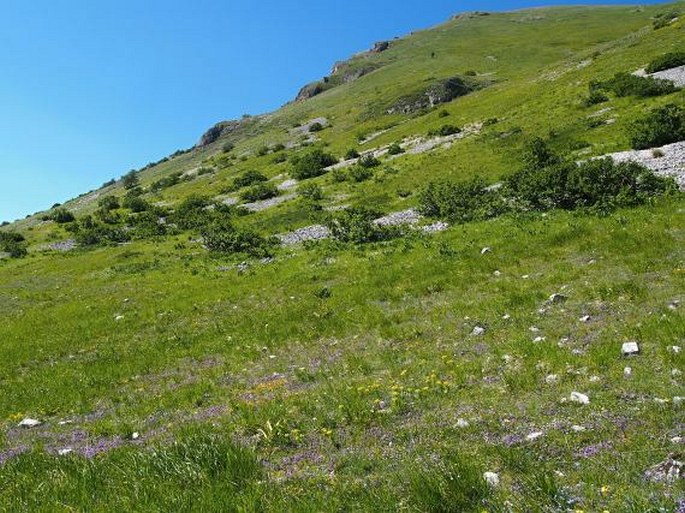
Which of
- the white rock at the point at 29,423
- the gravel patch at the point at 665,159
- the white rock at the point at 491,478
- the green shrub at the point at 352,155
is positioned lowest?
the white rock at the point at 491,478

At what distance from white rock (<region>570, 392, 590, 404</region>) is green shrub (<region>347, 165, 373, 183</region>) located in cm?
4988

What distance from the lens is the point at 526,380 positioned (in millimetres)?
10711

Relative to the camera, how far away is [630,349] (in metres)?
11.1

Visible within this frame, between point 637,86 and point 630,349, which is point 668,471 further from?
point 637,86

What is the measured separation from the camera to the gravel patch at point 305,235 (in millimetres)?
40531

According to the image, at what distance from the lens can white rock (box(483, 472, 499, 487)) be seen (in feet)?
23.1

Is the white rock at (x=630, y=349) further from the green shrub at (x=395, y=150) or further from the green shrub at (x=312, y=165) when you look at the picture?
the green shrub at (x=312, y=165)

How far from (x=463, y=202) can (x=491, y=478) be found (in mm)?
30266

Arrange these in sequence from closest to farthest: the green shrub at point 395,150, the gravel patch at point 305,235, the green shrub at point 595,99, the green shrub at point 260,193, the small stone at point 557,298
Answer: the small stone at point 557,298
the gravel patch at point 305,235
the green shrub at point 595,99
the green shrub at point 260,193
the green shrub at point 395,150

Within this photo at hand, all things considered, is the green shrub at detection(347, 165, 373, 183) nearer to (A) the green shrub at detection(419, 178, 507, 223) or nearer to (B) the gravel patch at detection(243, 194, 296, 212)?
(B) the gravel patch at detection(243, 194, 296, 212)

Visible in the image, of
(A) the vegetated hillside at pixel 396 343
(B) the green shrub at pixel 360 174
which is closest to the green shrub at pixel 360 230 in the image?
(A) the vegetated hillside at pixel 396 343

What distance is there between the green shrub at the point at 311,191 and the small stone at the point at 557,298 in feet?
131

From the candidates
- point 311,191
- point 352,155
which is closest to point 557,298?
point 311,191

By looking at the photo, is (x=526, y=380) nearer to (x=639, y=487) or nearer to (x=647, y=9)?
(x=639, y=487)
